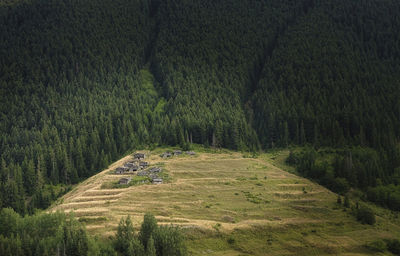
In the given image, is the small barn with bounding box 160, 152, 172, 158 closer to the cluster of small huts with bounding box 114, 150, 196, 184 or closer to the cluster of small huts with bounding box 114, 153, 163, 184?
the cluster of small huts with bounding box 114, 150, 196, 184

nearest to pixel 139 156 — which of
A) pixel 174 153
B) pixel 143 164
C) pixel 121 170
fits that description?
pixel 143 164

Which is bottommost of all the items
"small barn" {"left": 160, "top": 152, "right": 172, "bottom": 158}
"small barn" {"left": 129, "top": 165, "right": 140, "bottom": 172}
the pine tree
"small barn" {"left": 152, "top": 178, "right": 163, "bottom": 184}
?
the pine tree

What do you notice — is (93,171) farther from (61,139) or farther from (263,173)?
(263,173)

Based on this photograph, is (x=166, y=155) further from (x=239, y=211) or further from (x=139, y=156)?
(x=239, y=211)

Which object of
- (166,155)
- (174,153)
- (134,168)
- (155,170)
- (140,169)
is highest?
(174,153)

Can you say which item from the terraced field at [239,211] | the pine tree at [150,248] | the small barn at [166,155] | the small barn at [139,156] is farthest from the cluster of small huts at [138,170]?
the pine tree at [150,248]

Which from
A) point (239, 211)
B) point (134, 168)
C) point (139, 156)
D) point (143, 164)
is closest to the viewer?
point (239, 211)

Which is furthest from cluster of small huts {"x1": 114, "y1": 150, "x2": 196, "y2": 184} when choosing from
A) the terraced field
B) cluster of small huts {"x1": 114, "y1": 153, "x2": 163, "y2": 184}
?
the terraced field
